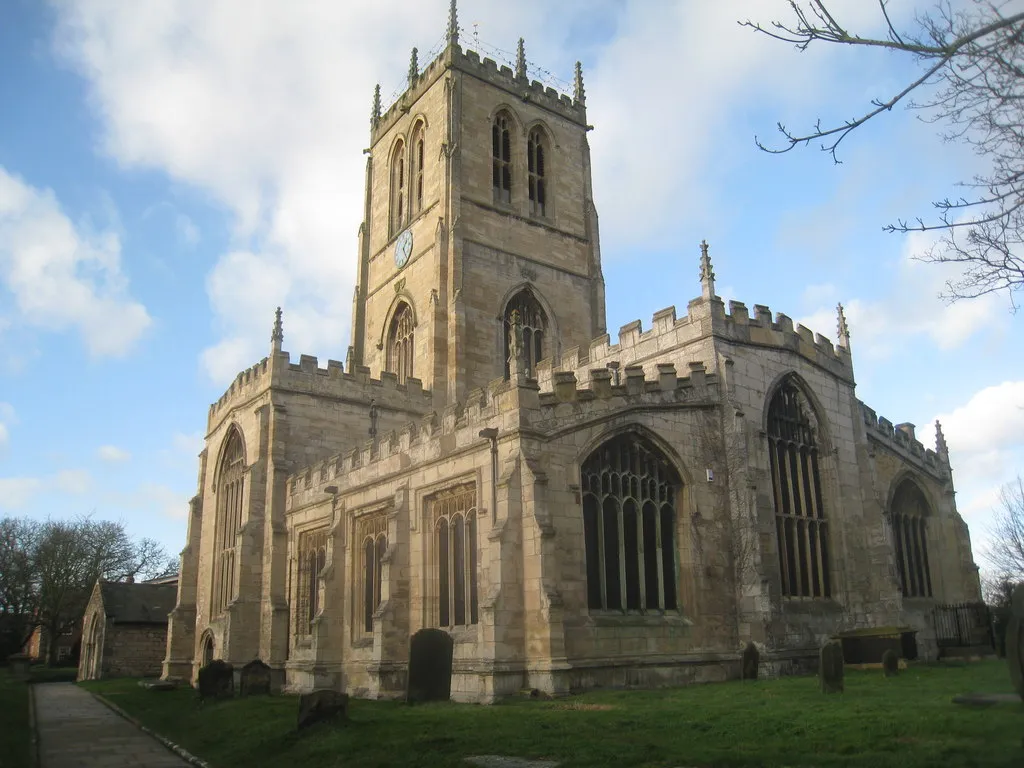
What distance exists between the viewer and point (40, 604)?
51.2 m

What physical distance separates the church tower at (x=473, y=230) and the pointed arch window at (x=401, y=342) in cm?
6

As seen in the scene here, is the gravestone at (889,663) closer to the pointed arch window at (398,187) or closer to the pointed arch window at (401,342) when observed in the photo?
the pointed arch window at (401,342)

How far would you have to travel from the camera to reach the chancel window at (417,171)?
38.4 m

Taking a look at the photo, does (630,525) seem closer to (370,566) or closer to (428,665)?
(428,665)

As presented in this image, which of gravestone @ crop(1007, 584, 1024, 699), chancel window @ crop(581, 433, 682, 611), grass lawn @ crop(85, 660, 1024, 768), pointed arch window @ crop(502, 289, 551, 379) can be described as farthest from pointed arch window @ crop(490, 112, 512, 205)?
gravestone @ crop(1007, 584, 1024, 699)

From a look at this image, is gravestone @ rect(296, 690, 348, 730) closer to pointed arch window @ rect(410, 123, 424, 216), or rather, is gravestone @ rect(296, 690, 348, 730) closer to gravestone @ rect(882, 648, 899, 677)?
gravestone @ rect(882, 648, 899, 677)

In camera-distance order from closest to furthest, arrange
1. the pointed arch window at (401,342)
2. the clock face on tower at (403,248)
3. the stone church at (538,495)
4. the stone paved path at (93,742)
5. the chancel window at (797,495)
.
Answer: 1. the stone paved path at (93,742)
2. the stone church at (538,495)
3. the chancel window at (797,495)
4. the pointed arch window at (401,342)
5. the clock face on tower at (403,248)

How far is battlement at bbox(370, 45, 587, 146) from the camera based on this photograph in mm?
37781

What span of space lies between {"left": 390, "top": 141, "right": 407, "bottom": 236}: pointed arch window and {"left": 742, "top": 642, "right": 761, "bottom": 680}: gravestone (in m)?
25.5

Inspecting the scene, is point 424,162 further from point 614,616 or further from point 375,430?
point 614,616

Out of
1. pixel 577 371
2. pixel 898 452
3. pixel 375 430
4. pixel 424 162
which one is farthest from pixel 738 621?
pixel 424 162

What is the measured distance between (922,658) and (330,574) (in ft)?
51.3

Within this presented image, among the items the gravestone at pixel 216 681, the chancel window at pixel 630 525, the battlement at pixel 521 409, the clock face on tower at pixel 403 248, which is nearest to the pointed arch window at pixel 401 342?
the clock face on tower at pixel 403 248

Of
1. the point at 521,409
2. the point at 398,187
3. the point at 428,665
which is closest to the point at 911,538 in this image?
the point at 521,409
